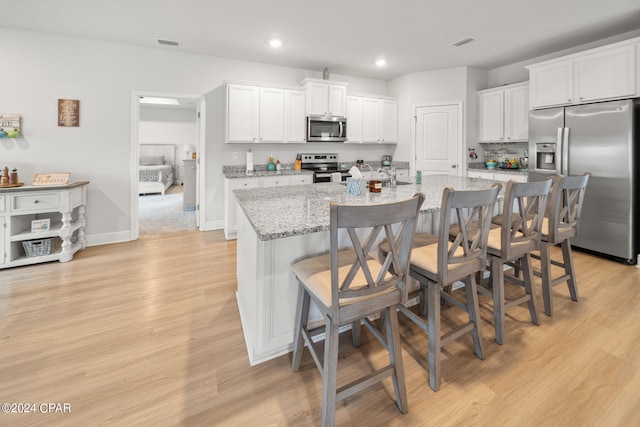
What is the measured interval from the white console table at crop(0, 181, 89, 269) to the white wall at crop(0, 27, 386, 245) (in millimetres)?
531

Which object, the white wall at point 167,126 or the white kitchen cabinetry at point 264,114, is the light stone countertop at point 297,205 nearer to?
the white kitchen cabinetry at point 264,114

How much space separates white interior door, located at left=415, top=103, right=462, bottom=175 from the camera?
5148 millimetres

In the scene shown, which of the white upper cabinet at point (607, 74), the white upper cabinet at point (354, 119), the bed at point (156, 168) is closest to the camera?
the white upper cabinet at point (607, 74)

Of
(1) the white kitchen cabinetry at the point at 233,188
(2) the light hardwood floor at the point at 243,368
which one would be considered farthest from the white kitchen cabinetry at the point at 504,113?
(1) the white kitchen cabinetry at the point at 233,188

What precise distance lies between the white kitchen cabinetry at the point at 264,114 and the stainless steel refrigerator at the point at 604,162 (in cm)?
339

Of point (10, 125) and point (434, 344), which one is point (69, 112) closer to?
point (10, 125)

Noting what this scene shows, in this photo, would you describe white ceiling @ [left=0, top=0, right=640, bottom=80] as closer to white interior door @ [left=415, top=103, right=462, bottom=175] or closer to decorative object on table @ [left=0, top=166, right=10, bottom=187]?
white interior door @ [left=415, top=103, right=462, bottom=175]

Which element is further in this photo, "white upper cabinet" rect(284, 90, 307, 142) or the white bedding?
the white bedding

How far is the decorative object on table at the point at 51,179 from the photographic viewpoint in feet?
11.3

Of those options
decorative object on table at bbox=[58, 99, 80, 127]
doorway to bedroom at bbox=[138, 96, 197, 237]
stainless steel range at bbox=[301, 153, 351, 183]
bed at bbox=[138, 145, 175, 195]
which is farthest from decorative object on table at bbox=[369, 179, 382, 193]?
bed at bbox=[138, 145, 175, 195]

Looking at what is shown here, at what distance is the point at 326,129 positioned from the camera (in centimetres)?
508

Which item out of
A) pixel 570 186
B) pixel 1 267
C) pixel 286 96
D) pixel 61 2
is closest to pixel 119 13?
pixel 61 2

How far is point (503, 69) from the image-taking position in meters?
5.05

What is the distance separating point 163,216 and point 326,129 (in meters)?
3.41
